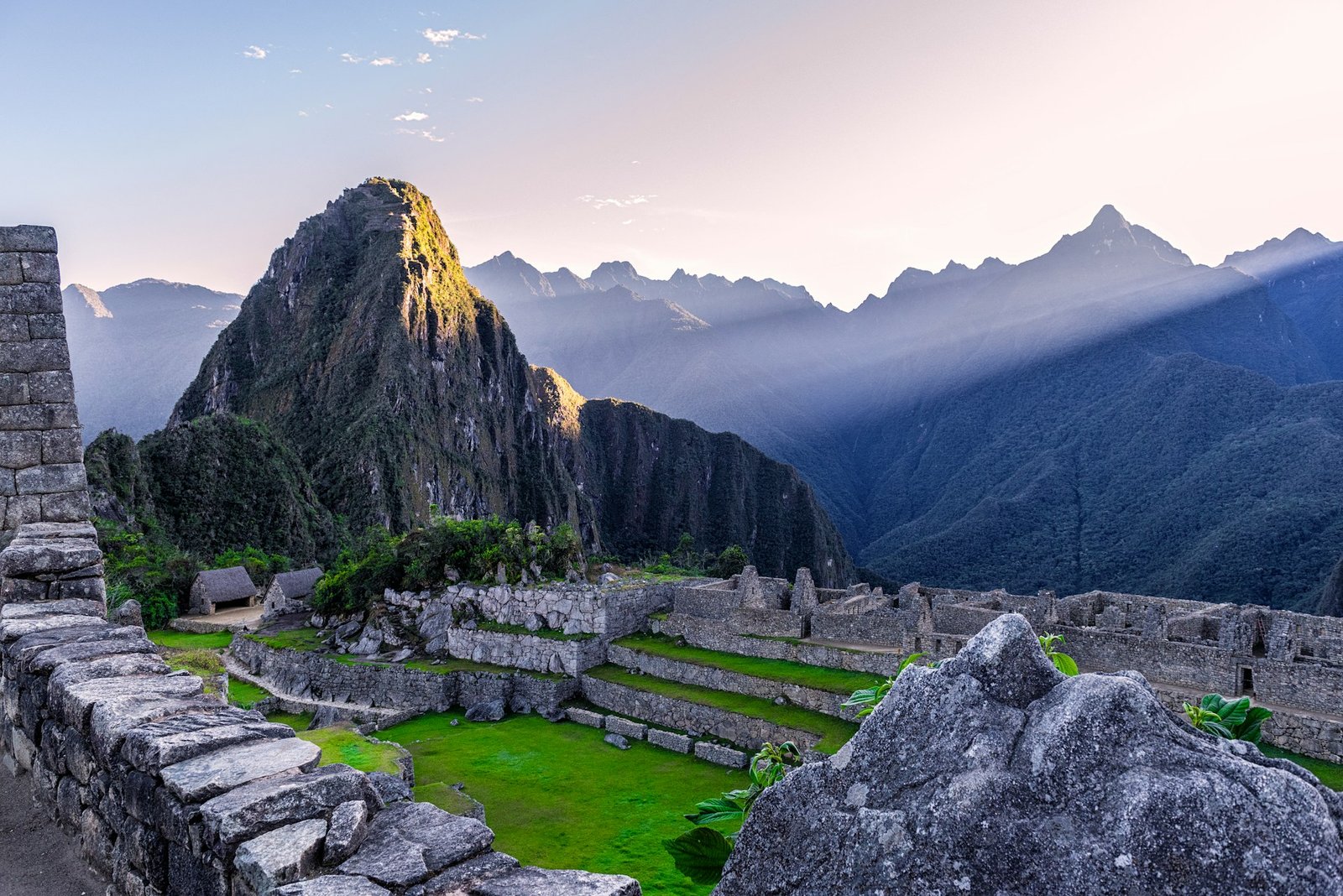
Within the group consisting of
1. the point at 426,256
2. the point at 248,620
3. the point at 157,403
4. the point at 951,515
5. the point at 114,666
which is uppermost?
the point at 426,256

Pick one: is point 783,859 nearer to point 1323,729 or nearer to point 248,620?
point 1323,729

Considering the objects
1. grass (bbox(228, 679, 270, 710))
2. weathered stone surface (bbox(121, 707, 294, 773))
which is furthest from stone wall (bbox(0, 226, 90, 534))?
grass (bbox(228, 679, 270, 710))

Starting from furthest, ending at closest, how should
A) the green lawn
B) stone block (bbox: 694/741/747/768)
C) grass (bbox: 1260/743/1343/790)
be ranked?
stone block (bbox: 694/741/747/768)
grass (bbox: 1260/743/1343/790)
the green lawn

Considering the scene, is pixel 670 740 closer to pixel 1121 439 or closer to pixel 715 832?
pixel 715 832

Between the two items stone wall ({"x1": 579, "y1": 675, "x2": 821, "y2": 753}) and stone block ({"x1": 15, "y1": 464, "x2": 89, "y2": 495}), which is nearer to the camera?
stone block ({"x1": 15, "y1": 464, "x2": 89, "y2": 495})

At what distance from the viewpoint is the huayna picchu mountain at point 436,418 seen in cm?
10375

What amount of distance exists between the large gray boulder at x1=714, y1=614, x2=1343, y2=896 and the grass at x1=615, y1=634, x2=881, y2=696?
49.3 feet

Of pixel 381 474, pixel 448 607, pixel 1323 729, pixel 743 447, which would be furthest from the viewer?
pixel 743 447

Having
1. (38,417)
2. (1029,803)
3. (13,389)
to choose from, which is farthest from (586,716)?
(1029,803)

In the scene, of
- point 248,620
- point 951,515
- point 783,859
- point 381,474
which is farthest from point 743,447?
point 783,859

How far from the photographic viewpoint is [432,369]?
117m

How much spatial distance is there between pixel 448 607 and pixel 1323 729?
72.1 ft

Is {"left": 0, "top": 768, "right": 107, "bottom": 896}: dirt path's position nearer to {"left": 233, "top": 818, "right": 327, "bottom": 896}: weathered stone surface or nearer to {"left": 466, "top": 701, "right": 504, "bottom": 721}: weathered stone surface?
{"left": 233, "top": 818, "right": 327, "bottom": 896}: weathered stone surface

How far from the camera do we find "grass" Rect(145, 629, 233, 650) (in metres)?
27.8
